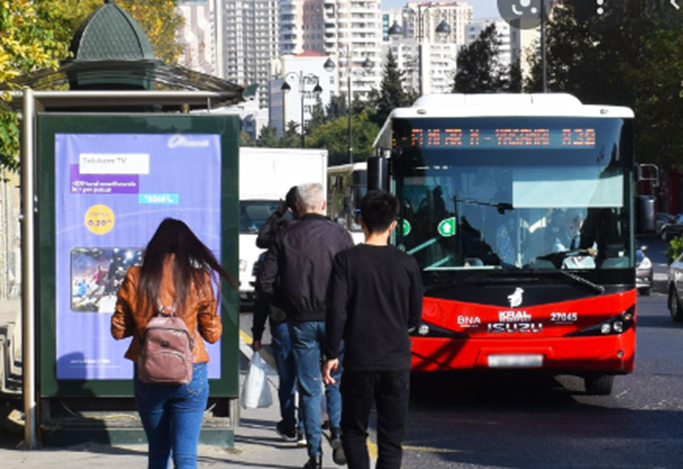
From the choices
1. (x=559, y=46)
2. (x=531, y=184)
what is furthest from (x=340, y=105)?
(x=531, y=184)

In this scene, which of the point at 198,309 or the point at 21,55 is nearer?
the point at 198,309

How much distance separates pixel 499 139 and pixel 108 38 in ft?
11.5

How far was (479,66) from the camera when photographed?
257 ft

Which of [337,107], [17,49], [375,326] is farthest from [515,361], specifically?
[337,107]

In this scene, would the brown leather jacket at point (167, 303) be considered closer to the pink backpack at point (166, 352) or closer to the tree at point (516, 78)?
the pink backpack at point (166, 352)

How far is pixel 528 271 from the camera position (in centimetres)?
1142

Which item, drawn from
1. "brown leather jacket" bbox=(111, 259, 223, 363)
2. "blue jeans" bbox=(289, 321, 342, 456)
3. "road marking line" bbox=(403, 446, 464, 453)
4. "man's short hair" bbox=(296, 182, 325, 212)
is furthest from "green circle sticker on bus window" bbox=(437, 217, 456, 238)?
"brown leather jacket" bbox=(111, 259, 223, 363)

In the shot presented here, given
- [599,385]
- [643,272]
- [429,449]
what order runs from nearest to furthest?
[429,449] < [599,385] < [643,272]

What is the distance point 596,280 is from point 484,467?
3232 mm

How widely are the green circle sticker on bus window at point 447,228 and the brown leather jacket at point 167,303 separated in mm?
5422

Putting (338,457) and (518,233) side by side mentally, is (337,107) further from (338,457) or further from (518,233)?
(338,457)

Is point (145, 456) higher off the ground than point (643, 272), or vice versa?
point (643, 272)

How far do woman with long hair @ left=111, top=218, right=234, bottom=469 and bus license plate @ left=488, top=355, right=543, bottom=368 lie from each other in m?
5.42

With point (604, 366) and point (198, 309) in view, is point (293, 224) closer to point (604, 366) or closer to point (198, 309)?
point (198, 309)
